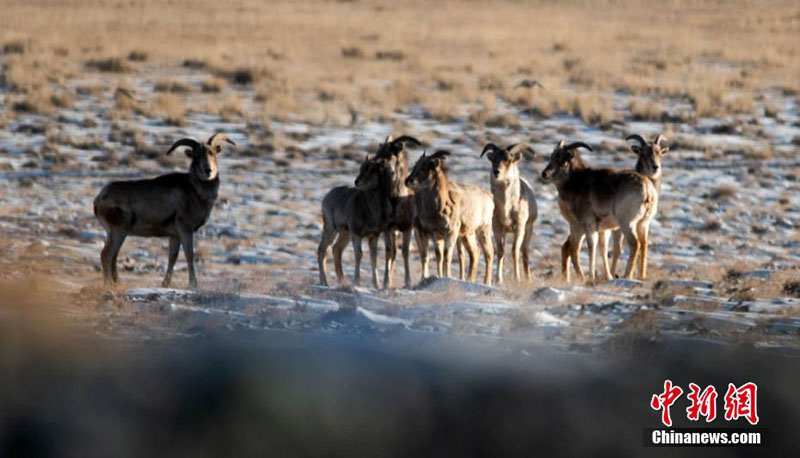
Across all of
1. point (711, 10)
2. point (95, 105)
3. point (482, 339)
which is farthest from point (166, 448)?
point (711, 10)

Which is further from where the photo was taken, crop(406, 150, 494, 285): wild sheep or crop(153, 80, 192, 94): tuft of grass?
crop(153, 80, 192, 94): tuft of grass

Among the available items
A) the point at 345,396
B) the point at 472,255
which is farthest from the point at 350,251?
the point at 345,396

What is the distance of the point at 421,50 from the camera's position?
145 feet

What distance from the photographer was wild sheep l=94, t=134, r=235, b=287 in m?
16.3

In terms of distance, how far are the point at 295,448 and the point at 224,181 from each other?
14.7 m

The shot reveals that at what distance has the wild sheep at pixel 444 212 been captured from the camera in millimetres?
17016

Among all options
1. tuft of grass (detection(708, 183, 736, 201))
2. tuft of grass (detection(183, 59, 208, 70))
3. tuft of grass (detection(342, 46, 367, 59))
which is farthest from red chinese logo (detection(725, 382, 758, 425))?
tuft of grass (detection(342, 46, 367, 59))

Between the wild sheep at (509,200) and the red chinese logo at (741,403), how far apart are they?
5944 mm

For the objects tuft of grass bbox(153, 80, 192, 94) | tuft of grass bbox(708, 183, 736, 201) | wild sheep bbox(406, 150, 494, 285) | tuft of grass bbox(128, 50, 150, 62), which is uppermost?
tuft of grass bbox(128, 50, 150, 62)

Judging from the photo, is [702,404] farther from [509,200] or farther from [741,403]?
[509,200]

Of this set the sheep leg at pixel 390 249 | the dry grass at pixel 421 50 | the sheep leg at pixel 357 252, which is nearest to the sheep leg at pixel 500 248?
the sheep leg at pixel 390 249

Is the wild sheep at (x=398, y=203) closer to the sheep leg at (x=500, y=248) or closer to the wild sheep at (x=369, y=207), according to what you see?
the wild sheep at (x=369, y=207)

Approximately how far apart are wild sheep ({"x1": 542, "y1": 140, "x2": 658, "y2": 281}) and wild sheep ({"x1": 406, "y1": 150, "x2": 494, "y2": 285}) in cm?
120

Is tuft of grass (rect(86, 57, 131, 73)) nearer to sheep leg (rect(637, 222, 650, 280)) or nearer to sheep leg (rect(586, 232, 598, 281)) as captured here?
sheep leg (rect(586, 232, 598, 281))
